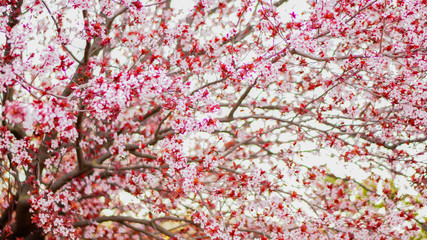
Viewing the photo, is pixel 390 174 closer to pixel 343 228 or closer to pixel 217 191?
pixel 343 228

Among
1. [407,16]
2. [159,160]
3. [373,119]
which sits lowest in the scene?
[159,160]

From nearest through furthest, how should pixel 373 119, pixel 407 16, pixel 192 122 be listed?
pixel 192 122 < pixel 407 16 < pixel 373 119

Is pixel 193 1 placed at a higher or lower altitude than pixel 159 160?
higher

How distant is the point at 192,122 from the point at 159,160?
2.13 ft

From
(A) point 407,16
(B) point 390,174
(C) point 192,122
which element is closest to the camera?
(C) point 192,122

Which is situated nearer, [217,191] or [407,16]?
[217,191]

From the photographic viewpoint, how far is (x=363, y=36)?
A: 5.65 meters

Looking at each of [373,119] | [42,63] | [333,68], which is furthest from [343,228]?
[42,63]

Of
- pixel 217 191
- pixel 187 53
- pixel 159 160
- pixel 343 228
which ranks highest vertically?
pixel 187 53

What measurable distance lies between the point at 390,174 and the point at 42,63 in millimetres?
5677

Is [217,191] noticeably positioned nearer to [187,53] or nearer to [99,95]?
[99,95]

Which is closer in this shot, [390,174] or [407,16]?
[407,16]

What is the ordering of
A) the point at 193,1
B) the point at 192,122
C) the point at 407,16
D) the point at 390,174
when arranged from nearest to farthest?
1. the point at 192,122
2. the point at 407,16
3. the point at 193,1
4. the point at 390,174

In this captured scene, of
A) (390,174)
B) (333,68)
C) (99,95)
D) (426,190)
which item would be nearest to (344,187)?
→ (390,174)
